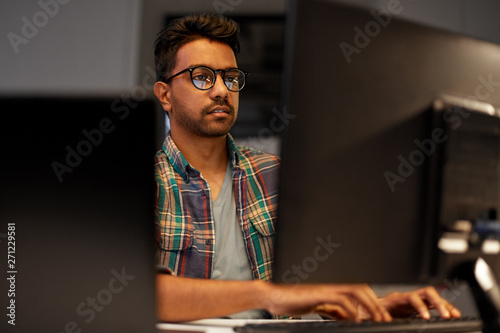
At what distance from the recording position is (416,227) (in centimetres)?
66

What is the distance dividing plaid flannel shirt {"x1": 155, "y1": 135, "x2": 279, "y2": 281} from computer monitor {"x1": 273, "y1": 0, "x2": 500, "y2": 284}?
A: 26.1 inches

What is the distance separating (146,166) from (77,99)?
0.12 meters

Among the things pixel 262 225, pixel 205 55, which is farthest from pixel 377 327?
pixel 205 55

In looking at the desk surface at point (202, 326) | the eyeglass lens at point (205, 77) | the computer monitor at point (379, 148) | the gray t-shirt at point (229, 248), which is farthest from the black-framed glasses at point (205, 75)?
the computer monitor at point (379, 148)

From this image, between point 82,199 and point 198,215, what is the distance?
2.78 ft

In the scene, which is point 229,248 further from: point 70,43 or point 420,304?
point 70,43

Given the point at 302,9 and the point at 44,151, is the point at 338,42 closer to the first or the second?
the point at 302,9

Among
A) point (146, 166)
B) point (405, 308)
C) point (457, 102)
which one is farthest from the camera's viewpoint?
point (405, 308)

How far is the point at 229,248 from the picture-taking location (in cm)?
145

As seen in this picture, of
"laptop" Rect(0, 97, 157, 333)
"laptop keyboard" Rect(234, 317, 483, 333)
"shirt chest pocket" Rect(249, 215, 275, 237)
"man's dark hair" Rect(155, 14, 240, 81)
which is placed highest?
"man's dark hair" Rect(155, 14, 240, 81)

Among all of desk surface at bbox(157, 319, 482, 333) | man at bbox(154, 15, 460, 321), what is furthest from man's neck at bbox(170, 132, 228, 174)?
desk surface at bbox(157, 319, 482, 333)

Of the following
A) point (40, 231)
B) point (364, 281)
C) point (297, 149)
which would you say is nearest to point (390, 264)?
point (364, 281)

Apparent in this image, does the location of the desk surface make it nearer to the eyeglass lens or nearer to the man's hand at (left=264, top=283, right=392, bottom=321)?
the man's hand at (left=264, top=283, right=392, bottom=321)

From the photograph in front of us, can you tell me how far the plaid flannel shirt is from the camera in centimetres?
137
